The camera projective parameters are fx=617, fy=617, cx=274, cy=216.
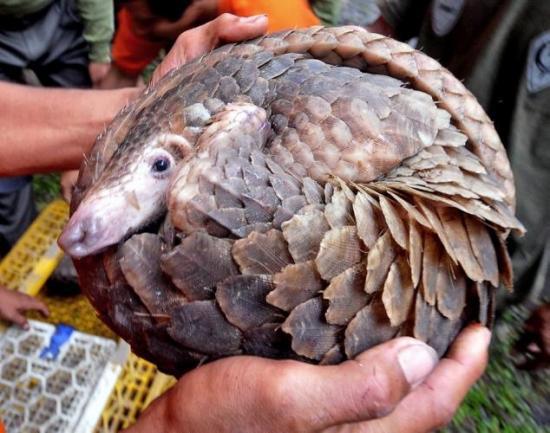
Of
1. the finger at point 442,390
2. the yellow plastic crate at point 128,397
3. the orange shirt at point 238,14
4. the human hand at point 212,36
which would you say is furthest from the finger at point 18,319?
the finger at point 442,390

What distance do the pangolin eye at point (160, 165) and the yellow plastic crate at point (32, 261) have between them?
1.04 meters

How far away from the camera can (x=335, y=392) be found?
2.01ft

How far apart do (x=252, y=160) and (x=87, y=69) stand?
153cm

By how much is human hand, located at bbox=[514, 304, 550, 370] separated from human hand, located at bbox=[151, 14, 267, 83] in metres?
0.70

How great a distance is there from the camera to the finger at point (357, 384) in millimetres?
611

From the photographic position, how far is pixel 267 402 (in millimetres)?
644

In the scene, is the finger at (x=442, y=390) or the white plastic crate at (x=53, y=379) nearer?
the finger at (x=442, y=390)

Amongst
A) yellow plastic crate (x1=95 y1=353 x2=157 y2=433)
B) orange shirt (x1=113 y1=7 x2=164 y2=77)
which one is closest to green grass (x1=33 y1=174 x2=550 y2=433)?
yellow plastic crate (x1=95 y1=353 x2=157 y2=433)

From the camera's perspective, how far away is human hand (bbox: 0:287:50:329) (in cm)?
149

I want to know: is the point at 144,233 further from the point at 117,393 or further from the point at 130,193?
the point at 117,393

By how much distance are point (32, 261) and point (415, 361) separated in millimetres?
1340

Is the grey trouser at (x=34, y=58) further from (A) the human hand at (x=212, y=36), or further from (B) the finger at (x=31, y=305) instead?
(A) the human hand at (x=212, y=36)

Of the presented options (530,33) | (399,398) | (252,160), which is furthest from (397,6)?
(399,398)

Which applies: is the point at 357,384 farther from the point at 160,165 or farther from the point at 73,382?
the point at 73,382
